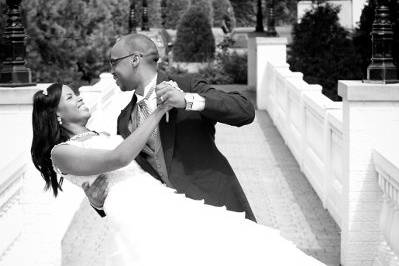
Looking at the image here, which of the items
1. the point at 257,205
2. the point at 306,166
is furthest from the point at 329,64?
the point at 257,205

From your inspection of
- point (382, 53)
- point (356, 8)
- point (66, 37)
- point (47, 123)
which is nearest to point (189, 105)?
point (47, 123)

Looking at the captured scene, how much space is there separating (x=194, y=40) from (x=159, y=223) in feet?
124

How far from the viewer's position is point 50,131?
5.07 meters

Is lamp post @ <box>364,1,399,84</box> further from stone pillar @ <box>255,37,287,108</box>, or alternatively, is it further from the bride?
stone pillar @ <box>255,37,287,108</box>

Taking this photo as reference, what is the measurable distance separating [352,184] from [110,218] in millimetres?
4631

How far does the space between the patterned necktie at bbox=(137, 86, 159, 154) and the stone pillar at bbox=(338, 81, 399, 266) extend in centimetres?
419

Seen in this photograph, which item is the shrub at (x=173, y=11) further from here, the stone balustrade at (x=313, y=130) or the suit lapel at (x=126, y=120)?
the suit lapel at (x=126, y=120)

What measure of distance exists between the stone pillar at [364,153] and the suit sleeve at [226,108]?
4.14 m

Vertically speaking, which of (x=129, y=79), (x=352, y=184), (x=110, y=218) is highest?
(x=129, y=79)

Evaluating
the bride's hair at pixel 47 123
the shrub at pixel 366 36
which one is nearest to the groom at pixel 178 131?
the bride's hair at pixel 47 123

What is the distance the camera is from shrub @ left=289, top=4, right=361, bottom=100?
24500mm

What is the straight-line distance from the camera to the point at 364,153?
8992 millimetres

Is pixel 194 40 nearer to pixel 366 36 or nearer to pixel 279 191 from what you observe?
pixel 366 36

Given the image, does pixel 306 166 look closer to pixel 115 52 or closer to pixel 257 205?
pixel 257 205
